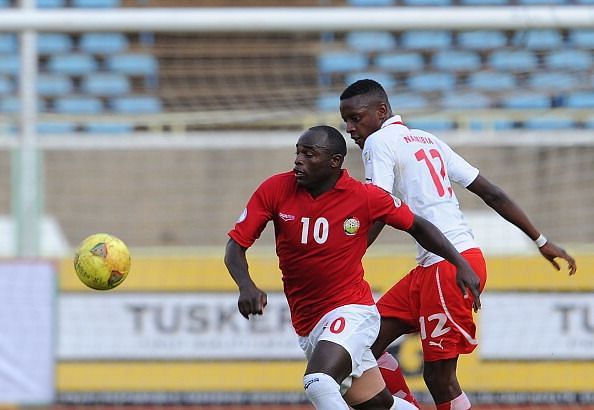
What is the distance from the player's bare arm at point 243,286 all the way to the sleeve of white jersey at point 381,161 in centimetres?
83

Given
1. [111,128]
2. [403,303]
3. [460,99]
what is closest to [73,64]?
[111,128]

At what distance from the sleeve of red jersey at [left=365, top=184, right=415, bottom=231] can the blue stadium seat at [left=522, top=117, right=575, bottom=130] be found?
6.01m

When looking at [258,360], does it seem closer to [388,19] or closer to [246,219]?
[388,19]

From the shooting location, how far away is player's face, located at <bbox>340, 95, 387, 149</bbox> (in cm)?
593

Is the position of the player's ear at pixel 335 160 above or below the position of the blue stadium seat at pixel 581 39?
below

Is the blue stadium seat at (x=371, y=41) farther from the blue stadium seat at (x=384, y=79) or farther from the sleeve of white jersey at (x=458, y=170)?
the sleeve of white jersey at (x=458, y=170)

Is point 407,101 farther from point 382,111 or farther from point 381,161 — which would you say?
point 381,161

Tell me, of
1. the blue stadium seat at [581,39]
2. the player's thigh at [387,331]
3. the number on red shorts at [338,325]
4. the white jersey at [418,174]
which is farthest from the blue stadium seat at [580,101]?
the number on red shorts at [338,325]

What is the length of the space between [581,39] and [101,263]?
273 inches

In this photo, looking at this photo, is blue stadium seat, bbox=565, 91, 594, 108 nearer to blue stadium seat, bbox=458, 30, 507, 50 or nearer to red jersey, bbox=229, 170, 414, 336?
blue stadium seat, bbox=458, 30, 507, 50

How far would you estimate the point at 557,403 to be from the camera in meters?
10.5

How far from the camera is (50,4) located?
501 inches

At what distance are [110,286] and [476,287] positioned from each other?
2061 mm

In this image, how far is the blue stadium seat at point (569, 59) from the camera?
10000 millimetres
